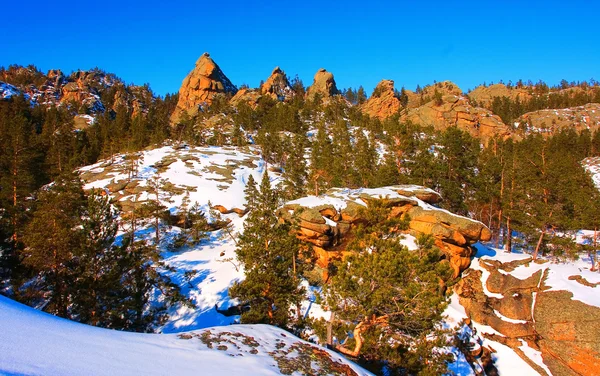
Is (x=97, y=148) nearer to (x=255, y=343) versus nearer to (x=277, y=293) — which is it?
(x=277, y=293)

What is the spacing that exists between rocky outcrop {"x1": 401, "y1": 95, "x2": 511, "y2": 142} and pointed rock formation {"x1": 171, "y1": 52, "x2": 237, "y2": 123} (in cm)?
7537

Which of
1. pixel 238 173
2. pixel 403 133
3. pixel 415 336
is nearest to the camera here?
pixel 415 336

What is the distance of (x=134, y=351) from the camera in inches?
214

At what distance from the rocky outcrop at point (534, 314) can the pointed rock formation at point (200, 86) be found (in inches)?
4367

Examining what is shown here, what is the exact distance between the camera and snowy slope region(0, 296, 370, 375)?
13.4 feet

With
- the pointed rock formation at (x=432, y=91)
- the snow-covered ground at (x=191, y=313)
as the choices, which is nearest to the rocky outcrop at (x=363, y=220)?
the snow-covered ground at (x=191, y=313)

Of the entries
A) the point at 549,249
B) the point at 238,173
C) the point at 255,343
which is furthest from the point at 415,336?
the point at 238,173

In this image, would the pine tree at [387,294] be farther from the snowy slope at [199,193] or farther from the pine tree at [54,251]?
the pine tree at [54,251]

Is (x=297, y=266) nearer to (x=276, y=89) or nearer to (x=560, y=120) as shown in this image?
(x=276, y=89)

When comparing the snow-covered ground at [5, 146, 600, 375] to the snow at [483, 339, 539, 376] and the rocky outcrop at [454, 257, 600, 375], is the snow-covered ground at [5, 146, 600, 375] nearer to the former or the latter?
the snow at [483, 339, 539, 376]

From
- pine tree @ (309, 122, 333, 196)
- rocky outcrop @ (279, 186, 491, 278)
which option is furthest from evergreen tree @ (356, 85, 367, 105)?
rocky outcrop @ (279, 186, 491, 278)

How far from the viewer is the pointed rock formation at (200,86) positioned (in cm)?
11581

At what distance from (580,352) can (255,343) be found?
18493mm

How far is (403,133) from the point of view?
114 ft
